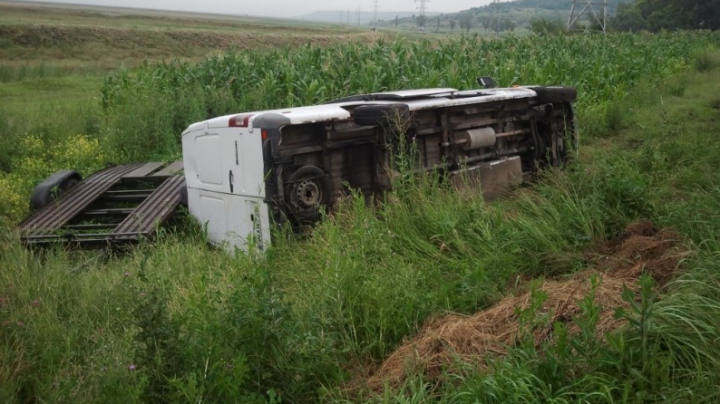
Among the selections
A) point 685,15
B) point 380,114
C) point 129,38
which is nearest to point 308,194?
point 380,114

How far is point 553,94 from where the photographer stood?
33.1 ft

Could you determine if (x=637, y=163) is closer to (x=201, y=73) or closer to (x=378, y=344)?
(x=378, y=344)

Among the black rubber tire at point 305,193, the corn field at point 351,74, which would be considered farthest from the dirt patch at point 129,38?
the black rubber tire at point 305,193

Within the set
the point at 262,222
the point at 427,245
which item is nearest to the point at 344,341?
the point at 427,245

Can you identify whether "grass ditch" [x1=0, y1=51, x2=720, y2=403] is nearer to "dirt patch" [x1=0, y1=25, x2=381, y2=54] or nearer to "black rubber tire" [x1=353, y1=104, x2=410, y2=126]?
"black rubber tire" [x1=353, y1=104, x2=410, y2=126]

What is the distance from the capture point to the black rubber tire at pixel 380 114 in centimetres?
755

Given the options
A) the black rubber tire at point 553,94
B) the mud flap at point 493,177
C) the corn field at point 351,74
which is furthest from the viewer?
the corn field at point 351,74

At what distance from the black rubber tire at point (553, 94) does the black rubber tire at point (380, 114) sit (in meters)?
3.03

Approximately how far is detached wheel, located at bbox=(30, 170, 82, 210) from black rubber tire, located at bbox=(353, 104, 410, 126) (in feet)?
15.4

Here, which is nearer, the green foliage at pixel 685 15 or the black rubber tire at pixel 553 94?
the black rubber tire at pixel 553 94

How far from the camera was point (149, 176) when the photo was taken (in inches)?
428

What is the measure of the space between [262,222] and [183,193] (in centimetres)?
239

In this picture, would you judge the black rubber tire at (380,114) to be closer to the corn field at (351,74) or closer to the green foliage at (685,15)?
the corn field at (351,74)

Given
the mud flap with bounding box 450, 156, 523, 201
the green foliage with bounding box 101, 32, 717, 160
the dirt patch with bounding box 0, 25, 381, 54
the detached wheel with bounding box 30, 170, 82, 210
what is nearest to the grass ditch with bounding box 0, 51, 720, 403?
the mud flap with bounding box 450, 156, 523, 201
